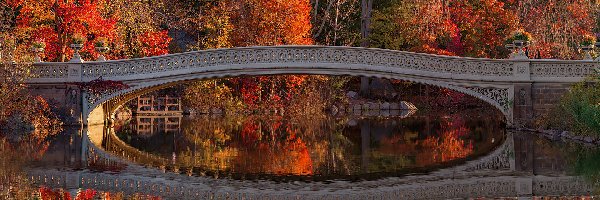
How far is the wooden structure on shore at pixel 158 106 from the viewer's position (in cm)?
3966

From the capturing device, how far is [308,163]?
18.4 metres

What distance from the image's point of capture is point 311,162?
1862 centimetres

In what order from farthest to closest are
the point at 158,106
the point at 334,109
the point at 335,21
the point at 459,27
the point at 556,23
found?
the point at 335,21
the point at 459,27
the point at 334,109
the point at 158,106
the point at 556,23

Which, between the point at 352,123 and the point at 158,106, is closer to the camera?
the point at 352,123

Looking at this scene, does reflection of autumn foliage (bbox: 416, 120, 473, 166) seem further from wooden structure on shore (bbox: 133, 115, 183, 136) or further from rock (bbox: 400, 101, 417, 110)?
rock (bbox: 400, 101, 417, 110)

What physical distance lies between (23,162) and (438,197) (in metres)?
7.73

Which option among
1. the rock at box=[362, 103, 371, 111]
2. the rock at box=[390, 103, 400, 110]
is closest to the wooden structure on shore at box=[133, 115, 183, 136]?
the rock at box=[362, 103, 371, 111]

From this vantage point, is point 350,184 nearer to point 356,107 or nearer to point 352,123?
point 352,123

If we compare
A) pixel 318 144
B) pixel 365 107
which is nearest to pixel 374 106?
pixel 365 107

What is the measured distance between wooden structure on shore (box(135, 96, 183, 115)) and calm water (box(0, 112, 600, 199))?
33.4 feet

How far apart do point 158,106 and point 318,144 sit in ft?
59.0

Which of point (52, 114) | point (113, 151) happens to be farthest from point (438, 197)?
point (52, 114)

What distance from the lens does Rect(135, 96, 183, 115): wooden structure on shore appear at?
39.7m

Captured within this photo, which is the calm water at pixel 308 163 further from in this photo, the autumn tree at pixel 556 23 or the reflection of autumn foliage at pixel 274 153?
the autumn tree at pixel 556 23
